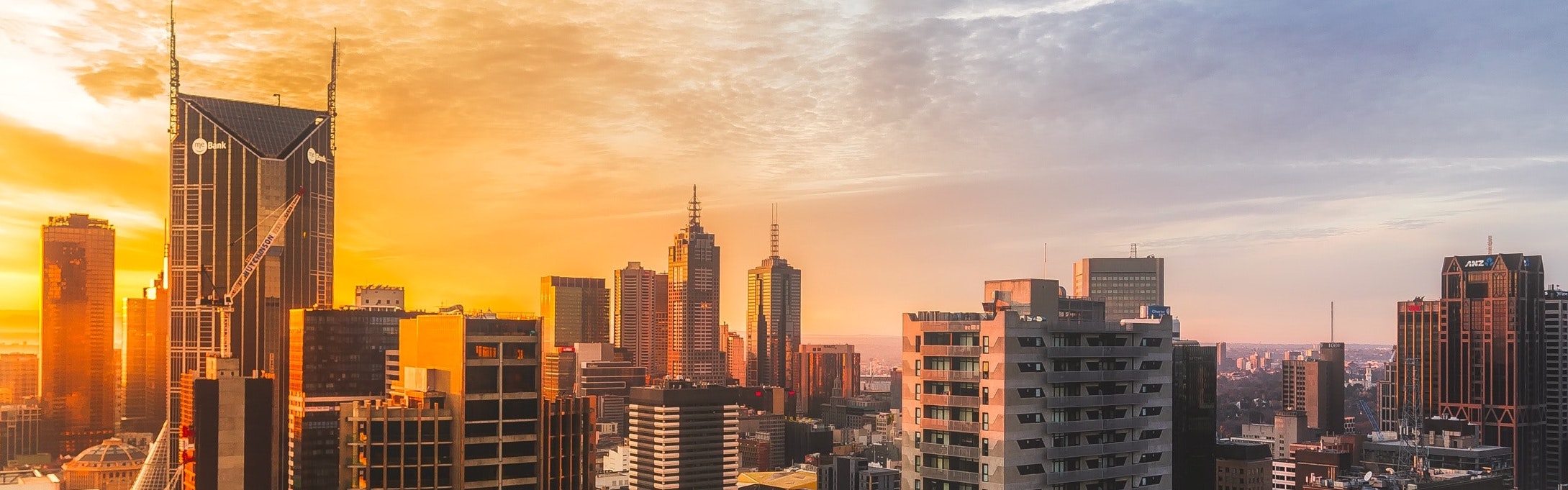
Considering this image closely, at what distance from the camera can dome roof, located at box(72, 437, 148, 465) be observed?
598ft

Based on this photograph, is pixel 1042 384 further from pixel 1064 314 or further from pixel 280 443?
pixel 280 443

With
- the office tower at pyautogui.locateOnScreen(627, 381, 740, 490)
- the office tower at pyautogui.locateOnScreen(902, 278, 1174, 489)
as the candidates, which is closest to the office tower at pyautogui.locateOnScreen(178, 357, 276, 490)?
the office tower at pyautogui.locateOnScreen(627, 381, 740, 490)

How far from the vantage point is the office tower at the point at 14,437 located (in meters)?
189

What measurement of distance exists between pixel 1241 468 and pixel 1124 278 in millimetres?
36182

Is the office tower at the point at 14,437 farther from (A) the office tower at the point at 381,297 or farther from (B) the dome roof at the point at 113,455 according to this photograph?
(A) the office tower at the point at 381,297

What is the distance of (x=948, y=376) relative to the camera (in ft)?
195

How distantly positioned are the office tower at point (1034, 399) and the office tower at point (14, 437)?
174m

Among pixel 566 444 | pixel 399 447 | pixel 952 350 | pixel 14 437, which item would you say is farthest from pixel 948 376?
pixel 14 437

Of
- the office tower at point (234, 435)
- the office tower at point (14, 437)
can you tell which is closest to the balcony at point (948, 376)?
Result: the office tower at point (234, 435)

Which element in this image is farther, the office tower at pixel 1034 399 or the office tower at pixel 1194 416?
the office tower at pixel 1194 416

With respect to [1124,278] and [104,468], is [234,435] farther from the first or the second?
[1124,278]

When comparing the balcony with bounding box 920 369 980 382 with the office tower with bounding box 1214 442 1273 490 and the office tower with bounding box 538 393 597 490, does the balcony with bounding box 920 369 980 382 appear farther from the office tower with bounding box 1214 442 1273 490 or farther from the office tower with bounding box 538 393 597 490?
the office tower with bounding box 1214 442 1273 490

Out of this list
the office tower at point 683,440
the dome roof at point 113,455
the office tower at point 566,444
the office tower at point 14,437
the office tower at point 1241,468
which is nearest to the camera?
the office tower at point 566,444

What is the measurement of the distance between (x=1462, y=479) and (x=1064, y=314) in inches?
4457
